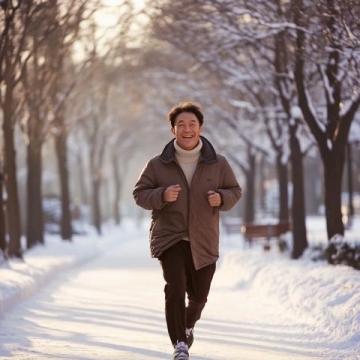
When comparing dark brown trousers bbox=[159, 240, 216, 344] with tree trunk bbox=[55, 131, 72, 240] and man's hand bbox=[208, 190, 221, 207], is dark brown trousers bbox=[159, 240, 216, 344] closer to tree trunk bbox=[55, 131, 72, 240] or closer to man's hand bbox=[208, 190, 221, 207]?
man's hand bbox=[208, 190, 221, 207]

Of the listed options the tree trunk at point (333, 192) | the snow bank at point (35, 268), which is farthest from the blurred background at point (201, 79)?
the snow bank at point (35, 268)

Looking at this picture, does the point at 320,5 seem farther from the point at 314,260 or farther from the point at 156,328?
the point at 314,260

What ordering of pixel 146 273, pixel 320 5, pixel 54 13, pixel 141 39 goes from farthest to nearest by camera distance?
pixel 141 39 → pixel 146 273 → pixel 54 13 → pixel 320 5

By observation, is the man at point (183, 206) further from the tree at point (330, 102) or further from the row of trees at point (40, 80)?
the row of trees at point (40, 80)

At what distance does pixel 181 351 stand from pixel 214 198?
3.73 ft

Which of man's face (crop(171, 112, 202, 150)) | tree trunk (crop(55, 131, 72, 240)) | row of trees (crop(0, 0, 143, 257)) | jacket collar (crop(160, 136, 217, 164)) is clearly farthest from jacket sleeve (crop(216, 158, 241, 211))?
tree trunk (crop(55, 131, 72, 240))

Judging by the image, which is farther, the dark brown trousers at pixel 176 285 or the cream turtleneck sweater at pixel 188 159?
the cream turtleneck sweater at pixel 188 159

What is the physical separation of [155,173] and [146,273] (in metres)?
11.9

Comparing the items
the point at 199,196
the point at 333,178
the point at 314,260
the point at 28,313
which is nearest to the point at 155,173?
the point at 199,196

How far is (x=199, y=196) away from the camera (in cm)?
623

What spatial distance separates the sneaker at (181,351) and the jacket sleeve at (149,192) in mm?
1013

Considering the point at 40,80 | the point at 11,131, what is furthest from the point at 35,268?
the point at 40,80

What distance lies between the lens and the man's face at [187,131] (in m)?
6.32

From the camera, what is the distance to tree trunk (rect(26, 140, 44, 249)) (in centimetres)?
2312
